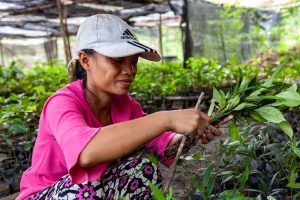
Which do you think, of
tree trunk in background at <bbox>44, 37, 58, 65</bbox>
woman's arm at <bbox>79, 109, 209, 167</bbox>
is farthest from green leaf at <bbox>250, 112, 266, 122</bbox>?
tree trunk in background at <bbox>44, 37, 58, 65</bbox>

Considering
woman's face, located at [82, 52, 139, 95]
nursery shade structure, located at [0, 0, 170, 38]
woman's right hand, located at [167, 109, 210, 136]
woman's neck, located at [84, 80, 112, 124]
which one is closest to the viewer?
woman's right hand, located at [167, 109, 210, 136]

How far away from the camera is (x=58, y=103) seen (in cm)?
142

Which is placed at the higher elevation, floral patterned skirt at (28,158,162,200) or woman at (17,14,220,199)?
woman at (17,14,220,199)

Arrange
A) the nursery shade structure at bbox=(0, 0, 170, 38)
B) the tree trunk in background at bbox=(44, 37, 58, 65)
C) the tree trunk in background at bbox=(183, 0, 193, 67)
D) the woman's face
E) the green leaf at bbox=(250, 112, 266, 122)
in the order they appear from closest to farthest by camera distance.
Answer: the green leaf at bbox=(250, 112, 266, 122) < the woman's face < the nursery shade structure at bbox=(0, 0, 170, 38) < the tree trunk in background at bbox=(183, 0, 193, 67) < the tree trunk in background at bbox=(44, 37, 58, 65)

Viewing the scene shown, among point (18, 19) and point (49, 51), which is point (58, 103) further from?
point (49, 51)

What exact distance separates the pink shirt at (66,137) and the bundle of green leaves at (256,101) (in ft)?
1.26

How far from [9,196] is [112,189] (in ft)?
4.37

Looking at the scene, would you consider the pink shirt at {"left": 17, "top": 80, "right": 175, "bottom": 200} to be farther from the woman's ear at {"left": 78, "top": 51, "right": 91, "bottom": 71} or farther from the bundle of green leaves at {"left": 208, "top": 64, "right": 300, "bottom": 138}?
the bundle of green leaves at {"left": 208, "top": 64, "right": 300, "bottom": 138}

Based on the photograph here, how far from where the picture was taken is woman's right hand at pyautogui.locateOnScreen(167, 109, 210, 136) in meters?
1.22

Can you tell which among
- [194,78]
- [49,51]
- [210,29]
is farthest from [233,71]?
[49,51]

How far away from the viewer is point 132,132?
4.02 feet

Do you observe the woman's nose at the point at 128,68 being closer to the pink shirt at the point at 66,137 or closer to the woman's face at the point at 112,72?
the woman's face at the point at 112,72

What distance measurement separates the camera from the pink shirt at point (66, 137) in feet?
4.15

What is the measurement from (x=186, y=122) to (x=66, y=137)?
0.39 meters
